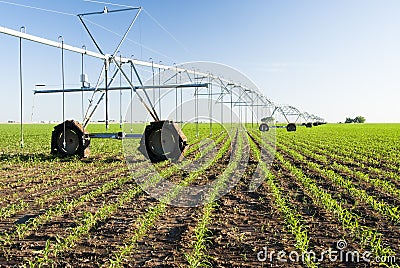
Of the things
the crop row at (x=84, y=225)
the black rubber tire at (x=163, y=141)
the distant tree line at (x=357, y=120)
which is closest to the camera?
the crop row at (x=84, y=225)

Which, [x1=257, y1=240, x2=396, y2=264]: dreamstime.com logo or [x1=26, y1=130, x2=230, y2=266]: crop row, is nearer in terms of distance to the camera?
[x1=257, y1=240, x2=396, y2=264]: dreamstime.com logo

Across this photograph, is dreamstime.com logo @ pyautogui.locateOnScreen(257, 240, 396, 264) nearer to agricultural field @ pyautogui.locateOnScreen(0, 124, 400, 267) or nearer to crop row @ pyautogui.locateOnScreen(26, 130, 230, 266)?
agricultural field @ pyautogui.locateOnScreen(0, 124, 400, 267)

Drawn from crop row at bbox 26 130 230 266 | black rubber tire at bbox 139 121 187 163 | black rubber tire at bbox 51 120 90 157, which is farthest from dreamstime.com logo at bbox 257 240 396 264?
black rubber tire at bbox 51 120 90 157

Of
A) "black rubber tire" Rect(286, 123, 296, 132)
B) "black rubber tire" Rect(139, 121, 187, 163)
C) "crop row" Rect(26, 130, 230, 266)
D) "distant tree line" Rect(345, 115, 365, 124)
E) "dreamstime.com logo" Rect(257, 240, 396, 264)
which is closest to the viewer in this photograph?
"dreamstime.com logo" Rect(257, 240, 396, 264)

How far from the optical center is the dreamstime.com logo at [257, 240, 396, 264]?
175 inches

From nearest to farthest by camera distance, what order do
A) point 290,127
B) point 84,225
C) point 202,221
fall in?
point 84,225, point 202,221, point 290,127

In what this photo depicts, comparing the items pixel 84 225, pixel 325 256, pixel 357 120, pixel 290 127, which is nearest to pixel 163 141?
pixel 84 225

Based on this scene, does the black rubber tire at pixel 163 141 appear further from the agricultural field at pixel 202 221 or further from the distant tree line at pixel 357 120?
the distant tree line at pixel 357 120

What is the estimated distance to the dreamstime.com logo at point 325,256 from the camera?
4.46m

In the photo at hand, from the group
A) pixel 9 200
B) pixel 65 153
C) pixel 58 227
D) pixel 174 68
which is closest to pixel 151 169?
pixel 65 153

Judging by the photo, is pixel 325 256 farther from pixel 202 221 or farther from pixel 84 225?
pixel 84 225

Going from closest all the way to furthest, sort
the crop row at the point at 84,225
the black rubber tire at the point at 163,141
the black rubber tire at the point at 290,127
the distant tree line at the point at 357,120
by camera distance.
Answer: the crop row at the point at 84,225 → the black rubber tire at the point at 163,141 → the black rubber tire at the point at 290,127 → the distant tree line at the point at 357,120

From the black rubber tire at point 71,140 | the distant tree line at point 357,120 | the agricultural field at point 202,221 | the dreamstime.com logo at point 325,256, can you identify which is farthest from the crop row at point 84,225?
the distant tree line at point 357,120

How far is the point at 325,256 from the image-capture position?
4578mm
